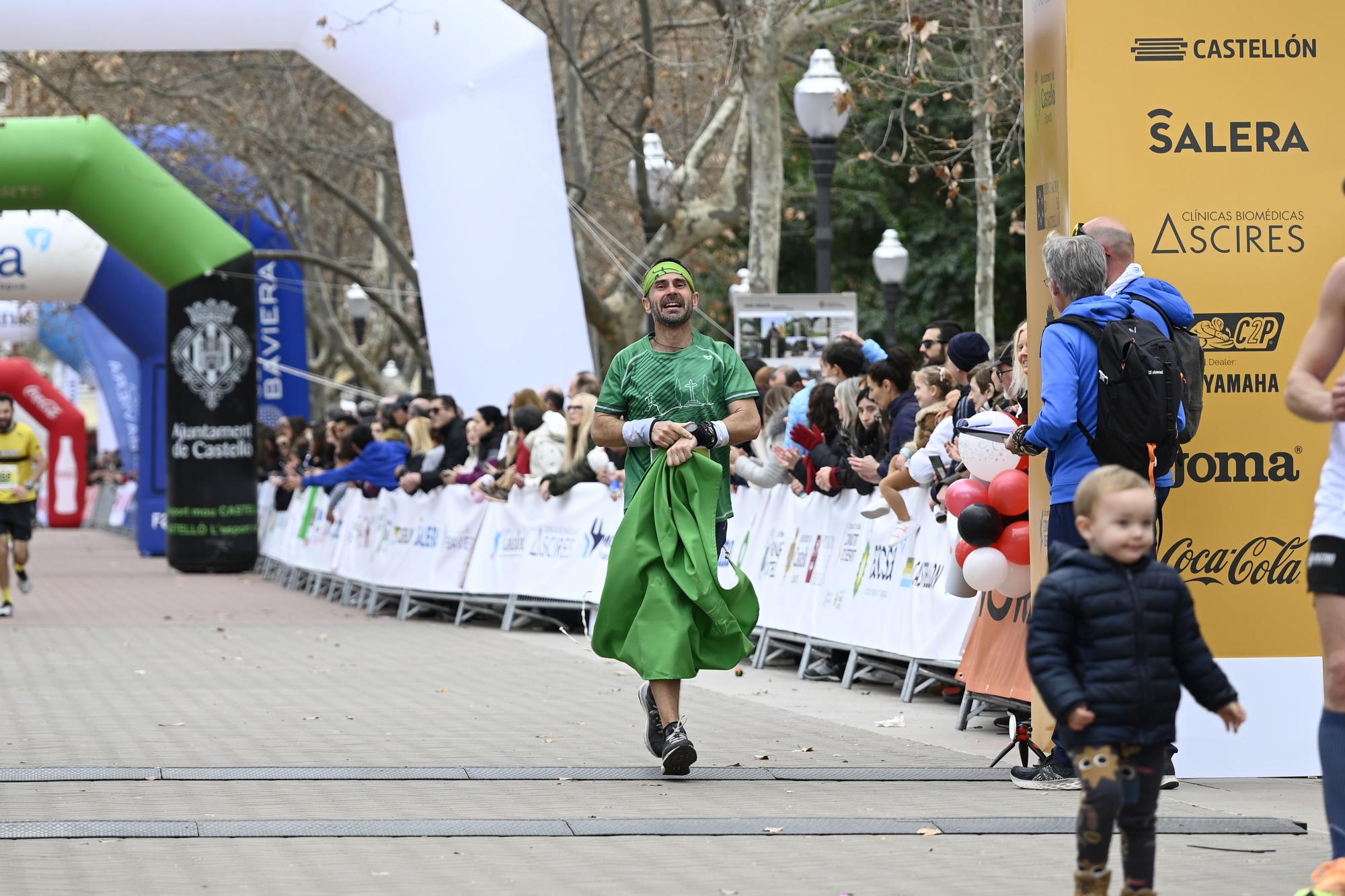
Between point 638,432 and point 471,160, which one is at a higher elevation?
point 471,160

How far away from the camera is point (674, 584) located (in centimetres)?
851

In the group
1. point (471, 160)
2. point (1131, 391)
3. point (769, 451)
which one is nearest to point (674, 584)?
point (1131, 391)

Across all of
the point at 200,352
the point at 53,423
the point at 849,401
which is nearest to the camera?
the point at 849,401

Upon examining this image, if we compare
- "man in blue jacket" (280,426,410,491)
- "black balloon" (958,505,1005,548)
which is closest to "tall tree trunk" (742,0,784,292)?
"man in blue jacket" (280,426,410,491)

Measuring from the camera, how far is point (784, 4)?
18594 millimetres

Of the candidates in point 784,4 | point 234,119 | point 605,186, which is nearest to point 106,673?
point 784,4

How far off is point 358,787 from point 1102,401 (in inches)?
125

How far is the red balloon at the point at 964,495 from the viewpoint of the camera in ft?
30.3

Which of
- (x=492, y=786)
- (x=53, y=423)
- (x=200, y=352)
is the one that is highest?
(x=200, y=352)

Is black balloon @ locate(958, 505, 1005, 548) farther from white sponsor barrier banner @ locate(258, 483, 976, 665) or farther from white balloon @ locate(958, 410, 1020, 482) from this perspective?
white sponsor barrier banner @ locate(258, 483, 976, 665)

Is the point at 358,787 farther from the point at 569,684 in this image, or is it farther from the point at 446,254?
the point at 446,254

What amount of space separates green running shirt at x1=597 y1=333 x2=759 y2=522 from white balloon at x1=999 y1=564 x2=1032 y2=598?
4.04 ft

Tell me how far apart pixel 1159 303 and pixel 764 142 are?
12452mm

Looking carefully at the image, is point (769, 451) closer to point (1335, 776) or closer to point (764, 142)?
point (764, 142)
